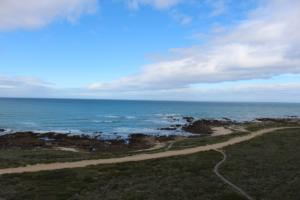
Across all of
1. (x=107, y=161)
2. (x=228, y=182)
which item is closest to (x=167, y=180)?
(x=228, y=182)

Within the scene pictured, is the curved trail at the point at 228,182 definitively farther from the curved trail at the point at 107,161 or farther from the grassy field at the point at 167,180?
the curved trail at the point at 107,161

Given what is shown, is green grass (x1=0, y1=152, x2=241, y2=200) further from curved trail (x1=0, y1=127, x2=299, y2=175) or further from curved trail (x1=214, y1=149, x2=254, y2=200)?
curved trail (x1=0, y1=127, x2=299, y2=175)

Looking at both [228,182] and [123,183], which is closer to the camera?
[123,183]

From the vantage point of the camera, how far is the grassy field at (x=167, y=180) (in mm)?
21844

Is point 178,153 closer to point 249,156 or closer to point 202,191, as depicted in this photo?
point 249,156

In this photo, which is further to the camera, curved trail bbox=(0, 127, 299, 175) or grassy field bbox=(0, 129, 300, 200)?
curved trail bbox=(0, 127, 299, 175)

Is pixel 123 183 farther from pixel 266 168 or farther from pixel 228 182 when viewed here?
pixel 266 168

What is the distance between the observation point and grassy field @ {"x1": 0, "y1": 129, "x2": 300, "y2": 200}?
860 inches

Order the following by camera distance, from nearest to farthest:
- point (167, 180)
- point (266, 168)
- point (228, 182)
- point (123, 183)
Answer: point (123, 183), point (228, 182), point (167, 180), point (266, 168)

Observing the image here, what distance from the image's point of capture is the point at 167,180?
2525 centimetres

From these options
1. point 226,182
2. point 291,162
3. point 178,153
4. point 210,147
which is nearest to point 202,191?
point 226,182

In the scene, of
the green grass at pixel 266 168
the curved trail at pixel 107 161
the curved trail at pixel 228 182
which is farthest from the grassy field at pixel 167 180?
the curved trail at pixel 107 161

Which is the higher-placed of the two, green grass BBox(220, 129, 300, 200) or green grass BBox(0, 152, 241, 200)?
green grass BBox(220, 129, 300, 200)

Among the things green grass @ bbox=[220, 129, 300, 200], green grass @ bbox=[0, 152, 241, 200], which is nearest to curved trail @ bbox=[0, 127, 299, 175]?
green grass @ bbox=[0, 152, 241, 200]
